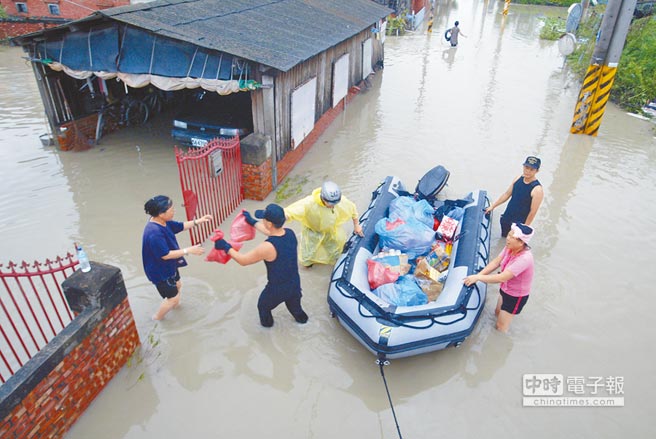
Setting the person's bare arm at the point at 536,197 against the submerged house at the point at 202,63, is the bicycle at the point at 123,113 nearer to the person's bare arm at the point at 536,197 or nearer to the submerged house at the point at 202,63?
the submerged house at the point at 202,63

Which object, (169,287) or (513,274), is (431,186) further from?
(169,287)

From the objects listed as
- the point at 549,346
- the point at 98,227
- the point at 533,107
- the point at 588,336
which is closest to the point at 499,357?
the point at 549,346

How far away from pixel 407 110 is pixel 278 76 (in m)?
6.68

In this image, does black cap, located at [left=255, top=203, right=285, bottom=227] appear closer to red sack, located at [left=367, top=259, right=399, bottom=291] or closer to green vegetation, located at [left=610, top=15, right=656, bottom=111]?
red sack, located at [left=367, top=259, right=399, bottom=291]

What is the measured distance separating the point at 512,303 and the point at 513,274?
60 cm

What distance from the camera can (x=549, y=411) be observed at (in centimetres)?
407

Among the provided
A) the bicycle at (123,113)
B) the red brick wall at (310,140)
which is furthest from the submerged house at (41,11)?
the red brick wall at (310,140)

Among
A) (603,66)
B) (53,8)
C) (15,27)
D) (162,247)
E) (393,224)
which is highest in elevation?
(53,8)

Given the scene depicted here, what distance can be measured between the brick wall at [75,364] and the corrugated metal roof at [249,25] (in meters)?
4.22

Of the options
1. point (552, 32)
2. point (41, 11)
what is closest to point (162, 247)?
point (41, 11)

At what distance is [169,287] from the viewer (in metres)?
4.50

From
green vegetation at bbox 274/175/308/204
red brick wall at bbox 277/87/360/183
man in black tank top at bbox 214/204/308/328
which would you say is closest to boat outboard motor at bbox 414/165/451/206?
green vegetation at bbox 274/175/308/204

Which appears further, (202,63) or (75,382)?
(202,63)

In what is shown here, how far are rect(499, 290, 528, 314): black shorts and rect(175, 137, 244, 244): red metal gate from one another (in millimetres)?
3963
